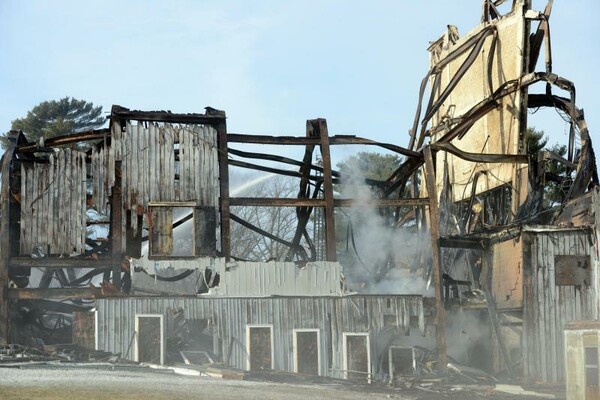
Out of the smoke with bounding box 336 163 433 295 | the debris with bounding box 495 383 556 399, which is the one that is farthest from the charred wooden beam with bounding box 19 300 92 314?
the debris with bounding box 495 383 556 399

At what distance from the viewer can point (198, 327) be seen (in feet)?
120

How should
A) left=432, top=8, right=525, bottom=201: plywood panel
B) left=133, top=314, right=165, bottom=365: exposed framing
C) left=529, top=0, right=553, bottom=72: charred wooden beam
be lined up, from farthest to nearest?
left=432, top=8, right=525, bottom=201: plywood panel < left=529, top=0, right=553, bottom=72: charred wooden beam < left=133, top=314, right=165, bottom=365: exposed framing

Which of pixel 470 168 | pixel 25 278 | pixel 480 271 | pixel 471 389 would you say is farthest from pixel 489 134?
pixel 25 278

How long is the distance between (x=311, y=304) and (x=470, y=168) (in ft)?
50.1

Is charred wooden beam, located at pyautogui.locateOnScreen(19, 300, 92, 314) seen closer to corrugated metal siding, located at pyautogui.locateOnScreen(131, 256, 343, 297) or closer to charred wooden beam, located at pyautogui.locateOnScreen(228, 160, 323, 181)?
corrugated metal siding, located at pyautogui.locateOnScreen(131, 256, 343, 297)

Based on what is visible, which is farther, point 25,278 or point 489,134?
point 489,134

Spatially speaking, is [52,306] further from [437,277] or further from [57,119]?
[57,119]

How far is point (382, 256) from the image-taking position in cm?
4650

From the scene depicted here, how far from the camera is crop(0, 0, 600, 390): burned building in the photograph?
36.5 metres

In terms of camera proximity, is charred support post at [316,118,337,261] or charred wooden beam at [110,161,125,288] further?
charred support post at [316,118,337,261]

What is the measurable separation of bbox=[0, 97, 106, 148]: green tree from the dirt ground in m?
43.0

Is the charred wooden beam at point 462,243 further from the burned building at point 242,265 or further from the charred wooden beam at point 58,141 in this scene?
the charred wooden beam at point 58,141

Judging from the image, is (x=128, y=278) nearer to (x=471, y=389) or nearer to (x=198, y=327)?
(x=198, y=327)

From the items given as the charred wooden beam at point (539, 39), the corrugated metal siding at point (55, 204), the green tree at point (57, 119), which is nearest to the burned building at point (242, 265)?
the corrugated metal siding at point (55, 204)
